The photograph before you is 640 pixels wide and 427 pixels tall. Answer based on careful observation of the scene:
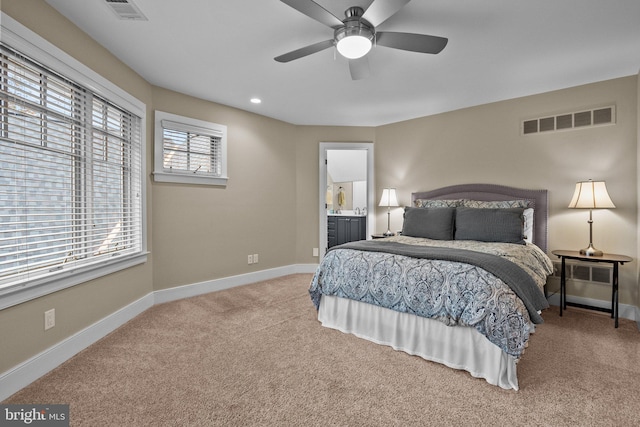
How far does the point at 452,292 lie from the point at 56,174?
292 cm

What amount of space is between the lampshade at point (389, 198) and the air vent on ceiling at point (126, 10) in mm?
3551

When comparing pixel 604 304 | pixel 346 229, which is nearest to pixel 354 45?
pixel 604 304

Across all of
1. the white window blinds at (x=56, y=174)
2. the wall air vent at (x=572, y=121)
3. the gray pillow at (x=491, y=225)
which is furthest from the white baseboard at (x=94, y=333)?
the wall air vent at (x=572, y=121)

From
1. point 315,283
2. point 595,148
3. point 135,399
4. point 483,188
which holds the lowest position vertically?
point 135,399

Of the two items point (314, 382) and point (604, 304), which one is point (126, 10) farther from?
point (604, 304)

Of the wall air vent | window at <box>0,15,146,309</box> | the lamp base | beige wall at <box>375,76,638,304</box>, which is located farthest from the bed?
window at <box>0,15,146,309</box>

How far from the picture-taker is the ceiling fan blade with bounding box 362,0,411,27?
1.78 metres

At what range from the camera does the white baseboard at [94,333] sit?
1868 mm

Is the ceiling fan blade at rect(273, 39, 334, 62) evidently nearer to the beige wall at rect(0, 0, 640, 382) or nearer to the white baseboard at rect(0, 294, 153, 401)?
the beige wall at rect(0, 0, 640, 382)

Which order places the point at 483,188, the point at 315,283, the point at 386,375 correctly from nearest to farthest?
1. the point at 386,375
2. the point at 315,283
3. the point at 483,188

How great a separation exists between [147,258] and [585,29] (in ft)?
14.7

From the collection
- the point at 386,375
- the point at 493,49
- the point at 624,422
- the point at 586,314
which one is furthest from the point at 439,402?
the point at 493,49

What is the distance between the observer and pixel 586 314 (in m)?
3.21

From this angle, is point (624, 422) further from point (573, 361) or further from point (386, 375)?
point (386, 375)
